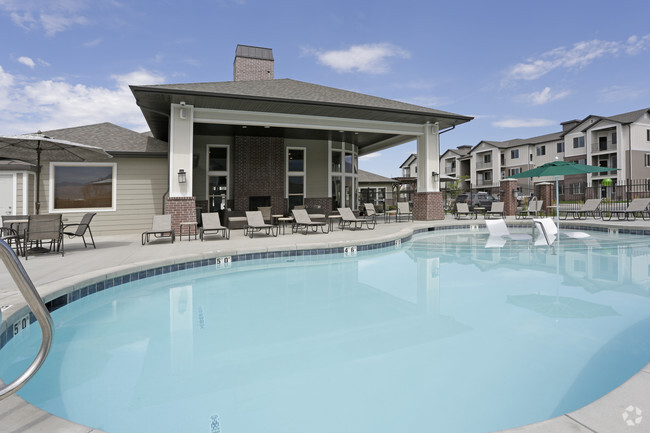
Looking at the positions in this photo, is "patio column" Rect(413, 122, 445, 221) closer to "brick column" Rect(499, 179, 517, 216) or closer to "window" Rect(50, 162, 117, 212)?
"brick column" Rect(499, 179, 517, 216)

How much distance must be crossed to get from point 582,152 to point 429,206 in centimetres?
3153

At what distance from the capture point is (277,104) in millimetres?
10844

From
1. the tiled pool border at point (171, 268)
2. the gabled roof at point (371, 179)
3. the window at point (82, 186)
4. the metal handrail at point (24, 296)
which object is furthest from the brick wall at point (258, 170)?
the gabled roof at point (371, 179)

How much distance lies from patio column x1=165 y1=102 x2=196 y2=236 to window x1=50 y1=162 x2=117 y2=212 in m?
2.56

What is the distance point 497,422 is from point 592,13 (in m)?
20.0

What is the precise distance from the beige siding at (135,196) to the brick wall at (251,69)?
25.5 feet

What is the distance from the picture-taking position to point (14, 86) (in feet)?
71.7

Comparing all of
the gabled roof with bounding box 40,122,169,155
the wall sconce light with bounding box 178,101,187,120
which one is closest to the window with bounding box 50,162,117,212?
the gabled roof with bounding box 40,122,169,155

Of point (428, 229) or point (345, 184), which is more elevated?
point (345, 184)

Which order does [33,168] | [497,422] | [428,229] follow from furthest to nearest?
1. [428,229]
2. [33,168]
3. [497,422]

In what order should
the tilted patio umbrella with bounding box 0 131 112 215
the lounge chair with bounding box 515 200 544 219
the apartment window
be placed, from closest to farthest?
the tilted patio umbrella with bounding box 0 131 112 215, the lounge chair with bounding box 515 200 544 219, the apartment window

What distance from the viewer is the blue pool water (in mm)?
2303

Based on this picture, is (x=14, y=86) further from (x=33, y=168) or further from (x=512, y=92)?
(x=512, y=92)

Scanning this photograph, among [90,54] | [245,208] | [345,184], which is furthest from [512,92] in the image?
[90,54]
